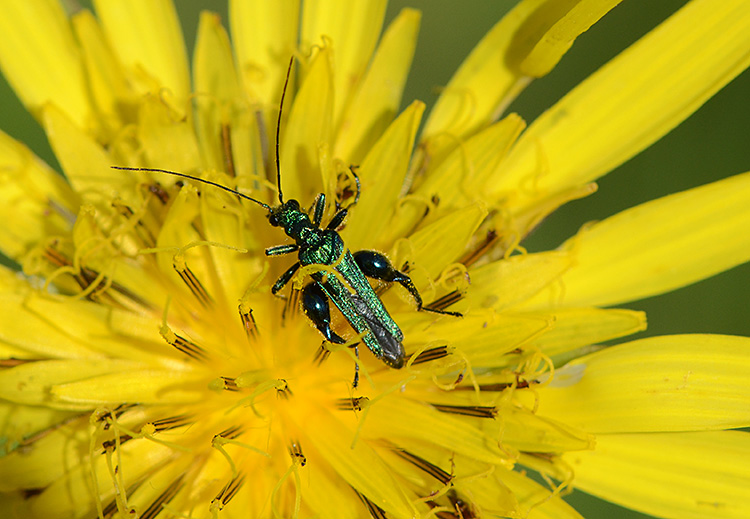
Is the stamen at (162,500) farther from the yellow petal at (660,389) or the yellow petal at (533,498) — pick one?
the yellow petal at (660,389)

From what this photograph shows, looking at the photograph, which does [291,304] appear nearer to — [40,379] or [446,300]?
[446,300]

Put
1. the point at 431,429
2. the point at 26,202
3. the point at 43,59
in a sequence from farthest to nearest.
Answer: the point at 43,59 < the point at 26,202 < the point at 431,429

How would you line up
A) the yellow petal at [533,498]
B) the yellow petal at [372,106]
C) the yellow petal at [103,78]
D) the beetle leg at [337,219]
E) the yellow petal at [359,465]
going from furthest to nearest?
1. the yellow petal at [372,106]
2. the yellow petal at [103,78]
3. the beetle leg at [337,219]
4. the yellow petal at [533,498]
5. the yellow petal at [359,465]

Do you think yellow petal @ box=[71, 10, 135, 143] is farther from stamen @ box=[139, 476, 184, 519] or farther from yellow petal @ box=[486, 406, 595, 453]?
yellow petal @ box=[486, 406, 595, 453]

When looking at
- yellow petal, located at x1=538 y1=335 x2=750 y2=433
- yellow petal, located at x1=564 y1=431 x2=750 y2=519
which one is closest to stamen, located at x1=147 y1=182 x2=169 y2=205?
yellow petal, located at x1=538 y1=335 x2=750 y2=433

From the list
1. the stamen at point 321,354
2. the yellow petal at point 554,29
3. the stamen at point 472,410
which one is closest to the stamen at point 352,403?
the stamen at point 321,354

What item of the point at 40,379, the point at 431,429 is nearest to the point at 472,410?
the point at 431,429

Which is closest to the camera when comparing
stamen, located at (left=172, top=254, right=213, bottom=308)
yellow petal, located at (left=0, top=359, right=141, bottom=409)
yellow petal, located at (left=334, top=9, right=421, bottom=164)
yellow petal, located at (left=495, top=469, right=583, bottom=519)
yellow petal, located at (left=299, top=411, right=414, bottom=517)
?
yellow petal, located at (left=299, top=411, right=414, bottom=517)
